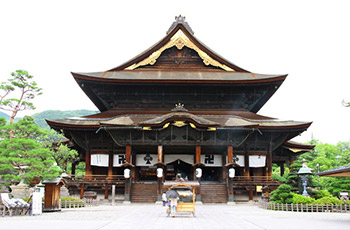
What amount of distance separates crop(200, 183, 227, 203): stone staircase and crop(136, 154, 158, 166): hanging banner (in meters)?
5.82

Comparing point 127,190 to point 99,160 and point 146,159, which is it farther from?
point 99,160

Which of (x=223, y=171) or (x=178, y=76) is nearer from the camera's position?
(x=223, y=171)

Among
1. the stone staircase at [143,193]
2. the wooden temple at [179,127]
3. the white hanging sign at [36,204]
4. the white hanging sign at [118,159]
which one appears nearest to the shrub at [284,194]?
the wooden temple at [179,127]

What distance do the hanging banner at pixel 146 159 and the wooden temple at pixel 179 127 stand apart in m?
0.10

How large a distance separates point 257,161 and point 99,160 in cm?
1537

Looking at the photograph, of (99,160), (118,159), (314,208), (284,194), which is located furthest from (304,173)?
(99,160)

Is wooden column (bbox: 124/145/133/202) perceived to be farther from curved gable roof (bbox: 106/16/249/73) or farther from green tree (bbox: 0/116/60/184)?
curved gable roof (bbox: 106/16/249/73)

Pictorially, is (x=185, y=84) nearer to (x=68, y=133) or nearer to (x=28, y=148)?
(x=68, y=133)

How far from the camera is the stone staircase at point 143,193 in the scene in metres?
28.8

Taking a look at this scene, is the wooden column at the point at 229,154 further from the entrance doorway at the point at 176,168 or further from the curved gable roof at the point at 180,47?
the curved gable roof at the point at 180,47

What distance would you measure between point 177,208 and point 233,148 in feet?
51.9

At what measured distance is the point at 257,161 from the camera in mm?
33250

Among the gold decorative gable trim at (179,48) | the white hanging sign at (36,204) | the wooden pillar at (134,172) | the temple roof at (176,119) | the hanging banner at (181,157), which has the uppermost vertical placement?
the gold decorative gable trim at (179,48)

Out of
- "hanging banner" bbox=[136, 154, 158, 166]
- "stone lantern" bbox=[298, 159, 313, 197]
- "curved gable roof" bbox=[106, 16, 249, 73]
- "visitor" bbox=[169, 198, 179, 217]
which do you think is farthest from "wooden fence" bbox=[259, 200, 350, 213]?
"curved gable roof" bbox=[106, 16, 249, 73]
